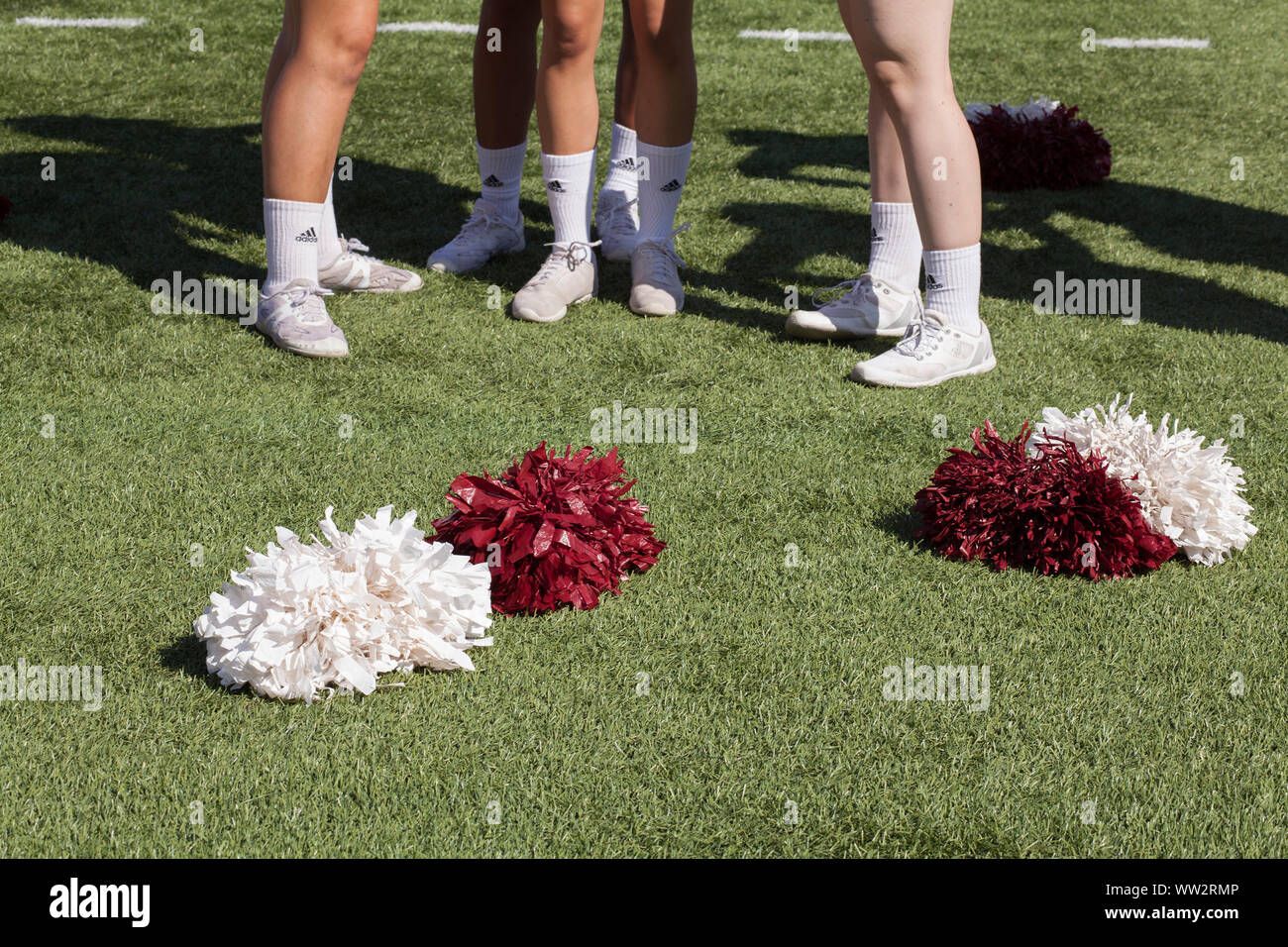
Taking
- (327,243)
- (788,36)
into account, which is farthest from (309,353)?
(788,36)

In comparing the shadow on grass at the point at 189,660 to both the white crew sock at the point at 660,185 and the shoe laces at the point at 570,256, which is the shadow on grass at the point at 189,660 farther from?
the white crew sock at the point at 660,185

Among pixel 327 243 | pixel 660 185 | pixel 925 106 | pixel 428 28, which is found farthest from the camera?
pixel 428 28

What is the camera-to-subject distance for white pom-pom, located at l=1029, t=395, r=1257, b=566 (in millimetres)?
2979

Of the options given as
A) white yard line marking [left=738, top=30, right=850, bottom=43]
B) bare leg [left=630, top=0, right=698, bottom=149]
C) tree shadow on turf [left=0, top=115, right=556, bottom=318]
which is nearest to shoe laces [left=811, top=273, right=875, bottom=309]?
bare leg [left=630, top=0, right=698, bottom=149]

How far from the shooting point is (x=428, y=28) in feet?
29.1

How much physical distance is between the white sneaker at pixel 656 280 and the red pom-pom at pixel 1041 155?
6.57 ft

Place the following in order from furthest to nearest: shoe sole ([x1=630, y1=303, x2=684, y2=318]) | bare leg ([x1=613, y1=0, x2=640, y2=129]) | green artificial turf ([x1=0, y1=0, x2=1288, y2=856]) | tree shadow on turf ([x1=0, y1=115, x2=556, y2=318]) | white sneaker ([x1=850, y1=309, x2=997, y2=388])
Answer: bare leg ([x1=613, y1=0, x2=640, y2=129]) → tree shadow on turf ([x1=0, y1=115, x2=556, y2=318]) → shoe sole ([x1=630, y1=303, x2=684, y2=318]) → white sneaker ([x1=850, y1=309, x2=997, y2=388]) → green artificial turf ([x1=0, y1=0, x2=1288, y2=856])

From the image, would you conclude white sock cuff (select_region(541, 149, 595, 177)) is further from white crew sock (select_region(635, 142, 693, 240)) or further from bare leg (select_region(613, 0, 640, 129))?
bare leg (select_region(613, 0, 640, 129))

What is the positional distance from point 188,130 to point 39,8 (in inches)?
125

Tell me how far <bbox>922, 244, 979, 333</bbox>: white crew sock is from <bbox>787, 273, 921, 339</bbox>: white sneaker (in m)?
0.22

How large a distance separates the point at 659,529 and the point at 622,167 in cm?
272

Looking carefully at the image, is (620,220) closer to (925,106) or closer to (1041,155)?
(925,106)

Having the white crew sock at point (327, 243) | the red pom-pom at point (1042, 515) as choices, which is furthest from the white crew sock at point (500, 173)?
the red pom-pom at point (1042, 515)

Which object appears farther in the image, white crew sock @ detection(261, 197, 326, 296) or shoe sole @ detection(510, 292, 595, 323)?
shoe sole @ detection(510, 292, 595, 323)
